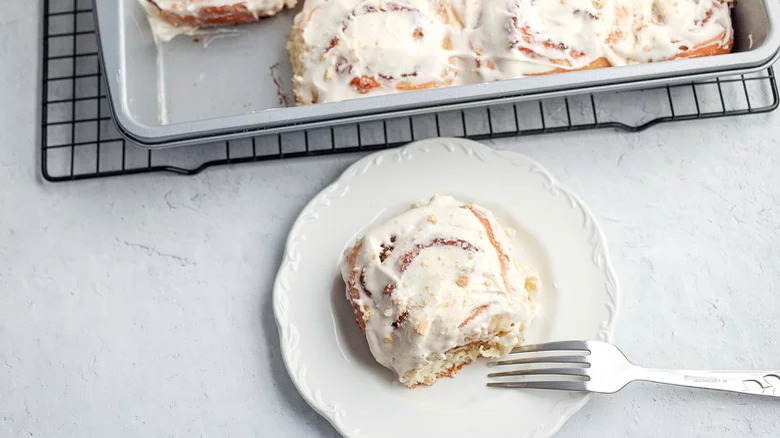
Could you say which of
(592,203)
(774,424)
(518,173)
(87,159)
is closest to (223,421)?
(87,159)

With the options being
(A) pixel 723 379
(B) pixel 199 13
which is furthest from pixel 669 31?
(B) pixel 199 13

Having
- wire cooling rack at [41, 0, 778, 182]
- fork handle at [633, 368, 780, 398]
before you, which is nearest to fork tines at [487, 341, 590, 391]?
fork handle at [633, 368, 780, 398]

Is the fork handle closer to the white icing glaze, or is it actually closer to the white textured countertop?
the white textured countertop

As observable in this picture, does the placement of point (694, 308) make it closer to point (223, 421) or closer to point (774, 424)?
point (774, 424)

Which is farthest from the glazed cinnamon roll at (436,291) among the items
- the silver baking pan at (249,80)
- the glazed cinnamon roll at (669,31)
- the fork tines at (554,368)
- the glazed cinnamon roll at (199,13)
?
the glazed cinnamon roll at (199,13)

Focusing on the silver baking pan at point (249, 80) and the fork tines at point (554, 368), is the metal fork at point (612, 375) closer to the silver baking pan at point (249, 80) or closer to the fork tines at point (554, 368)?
the fork tines at point (554, 368)
